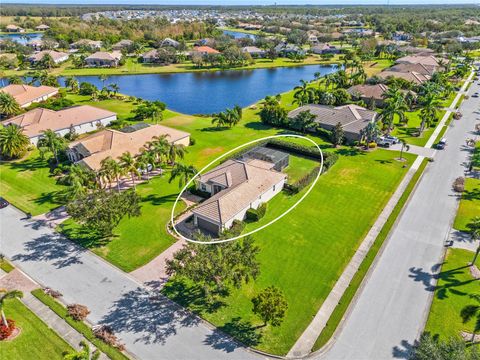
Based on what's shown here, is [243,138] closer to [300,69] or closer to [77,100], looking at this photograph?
[77,100]

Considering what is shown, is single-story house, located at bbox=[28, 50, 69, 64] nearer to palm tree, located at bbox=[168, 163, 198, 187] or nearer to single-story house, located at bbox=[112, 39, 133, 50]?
single-story house, located at bbox=[112, 39, 133, 50]

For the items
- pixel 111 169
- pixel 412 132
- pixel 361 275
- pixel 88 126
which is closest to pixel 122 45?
pixel 88 126

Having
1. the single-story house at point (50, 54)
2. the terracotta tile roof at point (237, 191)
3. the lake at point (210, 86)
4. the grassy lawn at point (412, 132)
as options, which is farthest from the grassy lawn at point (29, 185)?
→ the single-story house at point (50, 54)

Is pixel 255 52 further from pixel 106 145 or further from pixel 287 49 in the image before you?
pixel 106 145

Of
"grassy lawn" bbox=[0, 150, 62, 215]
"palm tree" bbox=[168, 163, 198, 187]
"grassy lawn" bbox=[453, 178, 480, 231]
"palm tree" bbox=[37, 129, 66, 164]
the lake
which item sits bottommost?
"grassy lawn" bbox=[453, 178, 480, 231]

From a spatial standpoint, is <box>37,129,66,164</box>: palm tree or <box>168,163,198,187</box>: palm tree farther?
<box>37,129,66,164</box>: palm tree

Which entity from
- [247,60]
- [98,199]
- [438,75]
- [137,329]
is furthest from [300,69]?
[137,329]

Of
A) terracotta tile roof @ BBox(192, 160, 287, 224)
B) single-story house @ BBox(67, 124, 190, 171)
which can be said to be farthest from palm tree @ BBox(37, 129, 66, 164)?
terracotta tile roof @ BBox(192, 160, 287, 224)
